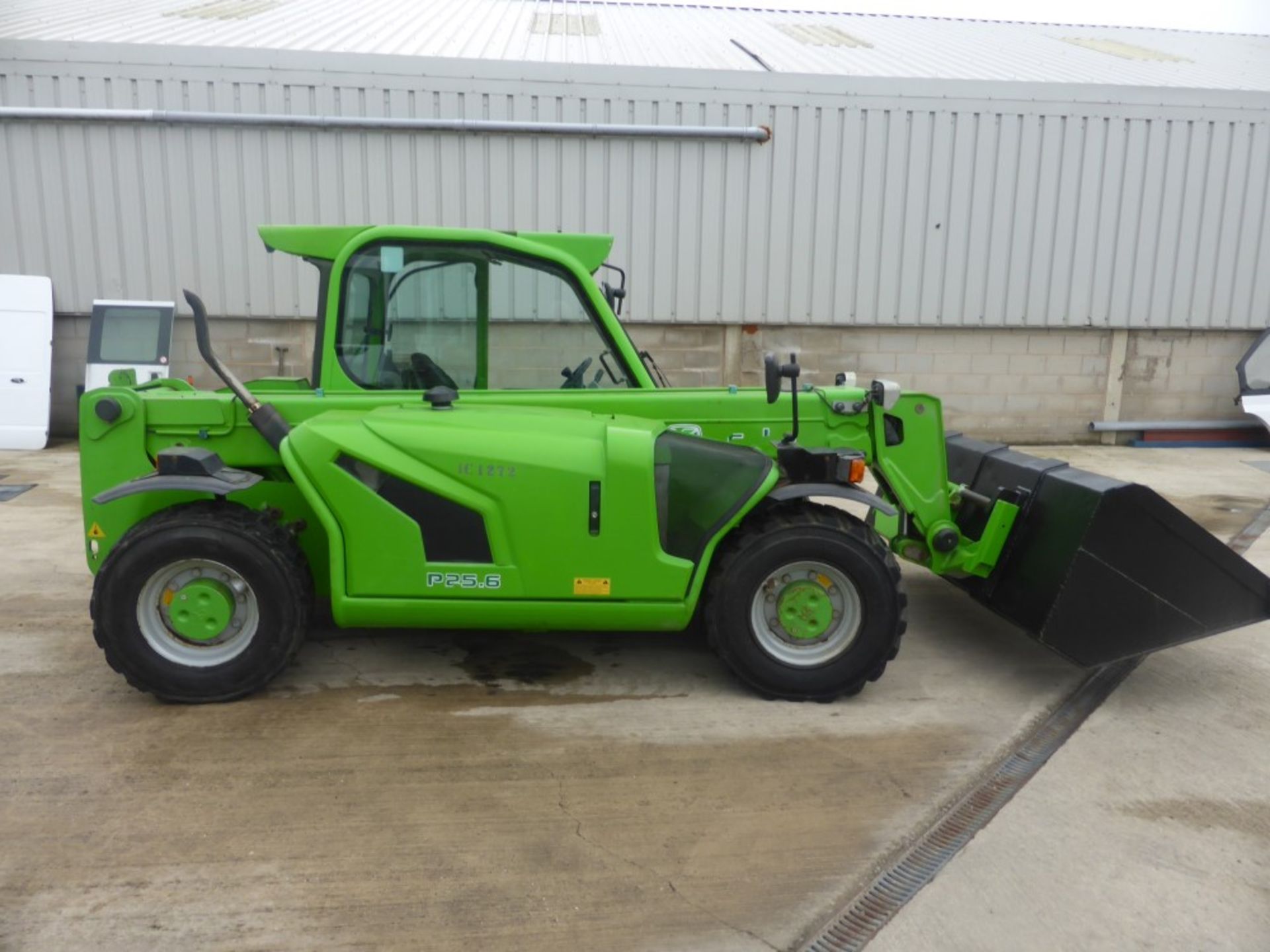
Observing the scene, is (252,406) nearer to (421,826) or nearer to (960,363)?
(421,826)

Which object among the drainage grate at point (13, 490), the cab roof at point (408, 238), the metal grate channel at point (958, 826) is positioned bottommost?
the metal grate channel at point (958, 826)

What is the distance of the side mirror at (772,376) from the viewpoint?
13.2 feet

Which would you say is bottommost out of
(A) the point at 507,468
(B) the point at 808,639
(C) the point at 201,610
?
(B) the point at 808,639

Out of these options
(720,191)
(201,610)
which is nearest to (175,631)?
(201,610)

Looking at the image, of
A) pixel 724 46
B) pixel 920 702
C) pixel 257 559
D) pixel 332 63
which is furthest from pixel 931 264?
pixel 257 559

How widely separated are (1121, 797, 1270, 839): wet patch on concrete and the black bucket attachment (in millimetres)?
862

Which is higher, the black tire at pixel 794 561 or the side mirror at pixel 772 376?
the side mirror at pixel 772 376

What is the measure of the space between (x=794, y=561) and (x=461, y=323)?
182cm

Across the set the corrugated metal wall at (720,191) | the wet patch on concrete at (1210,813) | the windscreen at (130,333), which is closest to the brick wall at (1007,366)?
the corrugated metal wall at (720,191)

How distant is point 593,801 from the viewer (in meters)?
3.46

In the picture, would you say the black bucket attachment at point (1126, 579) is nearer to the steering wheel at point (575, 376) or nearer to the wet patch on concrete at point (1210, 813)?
the wet patch on concrete at point (1210, 813)

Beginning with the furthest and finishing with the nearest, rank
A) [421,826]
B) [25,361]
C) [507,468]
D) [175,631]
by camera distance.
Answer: [25,361]
[175,631]
[507,468]
[421,826]

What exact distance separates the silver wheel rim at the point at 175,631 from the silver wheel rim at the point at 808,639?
6.78 feet

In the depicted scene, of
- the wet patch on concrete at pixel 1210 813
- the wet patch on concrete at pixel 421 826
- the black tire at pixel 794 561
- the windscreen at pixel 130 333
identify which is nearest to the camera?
the wet patch on concrete at pixel 421 826
